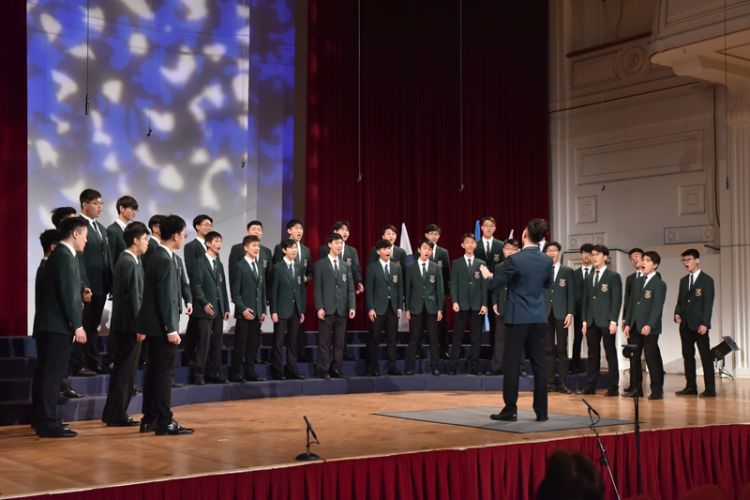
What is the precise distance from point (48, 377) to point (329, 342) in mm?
3212

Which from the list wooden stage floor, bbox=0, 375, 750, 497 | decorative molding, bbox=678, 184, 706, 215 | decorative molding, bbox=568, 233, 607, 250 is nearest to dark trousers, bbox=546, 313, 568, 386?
wooden stage floor, bbox=0, 375, 750, 497

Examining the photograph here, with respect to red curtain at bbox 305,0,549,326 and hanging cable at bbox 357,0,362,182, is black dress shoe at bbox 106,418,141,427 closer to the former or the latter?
red curtain at bbox 305,0,549,326

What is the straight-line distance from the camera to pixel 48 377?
4.73m

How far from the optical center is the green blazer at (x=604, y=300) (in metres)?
7.30

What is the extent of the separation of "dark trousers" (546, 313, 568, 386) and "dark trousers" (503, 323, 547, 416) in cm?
241

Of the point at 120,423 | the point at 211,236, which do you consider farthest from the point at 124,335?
the point at 211,236

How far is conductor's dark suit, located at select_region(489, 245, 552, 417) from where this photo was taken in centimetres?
511

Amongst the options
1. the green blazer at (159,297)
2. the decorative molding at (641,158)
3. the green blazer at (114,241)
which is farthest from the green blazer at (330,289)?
the decorative molding at (641,158)

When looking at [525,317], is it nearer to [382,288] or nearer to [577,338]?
[382,288]

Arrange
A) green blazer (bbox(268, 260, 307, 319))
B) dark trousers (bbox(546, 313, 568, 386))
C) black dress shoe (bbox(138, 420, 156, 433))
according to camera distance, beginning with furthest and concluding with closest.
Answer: dark trousers (bbox(546, 313, 568, 386))
green blazer (bbox(268, 260, 307, 319))
black dress shoe (bbox(138, 420, 156, 433))

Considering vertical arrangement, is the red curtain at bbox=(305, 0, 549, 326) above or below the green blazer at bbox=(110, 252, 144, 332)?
above

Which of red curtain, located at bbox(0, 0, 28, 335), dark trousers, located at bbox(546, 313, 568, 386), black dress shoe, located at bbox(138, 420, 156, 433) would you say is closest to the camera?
black dress shoe, located at bbox(138, 420, 156, 433)

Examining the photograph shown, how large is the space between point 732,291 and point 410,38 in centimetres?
465

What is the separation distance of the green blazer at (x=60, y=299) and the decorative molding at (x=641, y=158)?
7.49 meters
